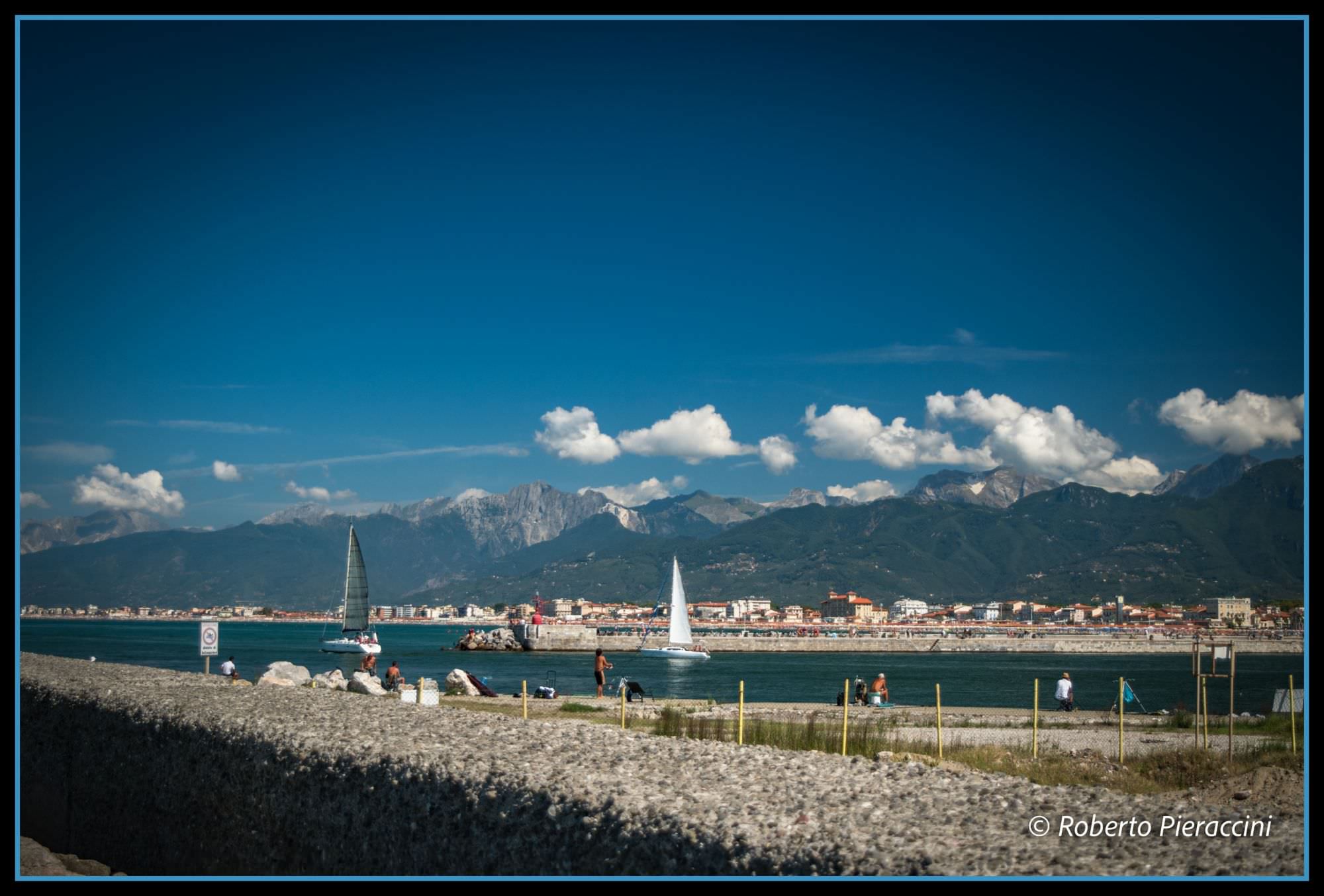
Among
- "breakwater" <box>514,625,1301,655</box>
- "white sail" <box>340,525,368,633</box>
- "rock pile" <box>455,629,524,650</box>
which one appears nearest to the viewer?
"white sail" <box>340,525,368,633</box>

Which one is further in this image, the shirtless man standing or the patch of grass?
the shirtless man standing

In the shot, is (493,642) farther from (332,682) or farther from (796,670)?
(332,682)

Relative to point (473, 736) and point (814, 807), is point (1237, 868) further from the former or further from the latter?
point (473, 736)

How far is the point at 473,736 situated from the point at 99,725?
6.41 m

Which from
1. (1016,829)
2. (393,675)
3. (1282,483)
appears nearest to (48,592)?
(393,675)

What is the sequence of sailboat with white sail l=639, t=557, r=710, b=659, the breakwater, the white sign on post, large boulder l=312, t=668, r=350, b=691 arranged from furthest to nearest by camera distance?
the breakwater
sailboat with white sail l=639, t=557, r=710, b=659
large boulder l=312, t=668, r=350, b=691
the white sign on post

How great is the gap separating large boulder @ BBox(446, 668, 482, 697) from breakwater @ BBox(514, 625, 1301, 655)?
78.6m

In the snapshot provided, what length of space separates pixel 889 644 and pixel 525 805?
130408mm

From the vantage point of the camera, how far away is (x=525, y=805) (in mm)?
9000

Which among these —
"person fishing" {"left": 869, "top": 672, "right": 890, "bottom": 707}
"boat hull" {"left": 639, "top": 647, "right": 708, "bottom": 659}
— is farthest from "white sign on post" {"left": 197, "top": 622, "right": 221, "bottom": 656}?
"boat hull" {"left": 639, "top": 647, "right": 708, "bottom": 659}

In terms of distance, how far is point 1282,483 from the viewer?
17100 cm

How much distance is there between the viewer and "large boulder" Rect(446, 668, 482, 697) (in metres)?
33.2

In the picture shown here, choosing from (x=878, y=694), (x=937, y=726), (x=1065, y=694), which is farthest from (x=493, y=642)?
(x=937, y=726)

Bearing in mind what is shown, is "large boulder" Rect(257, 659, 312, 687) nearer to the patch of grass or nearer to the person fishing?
the patch of grass
